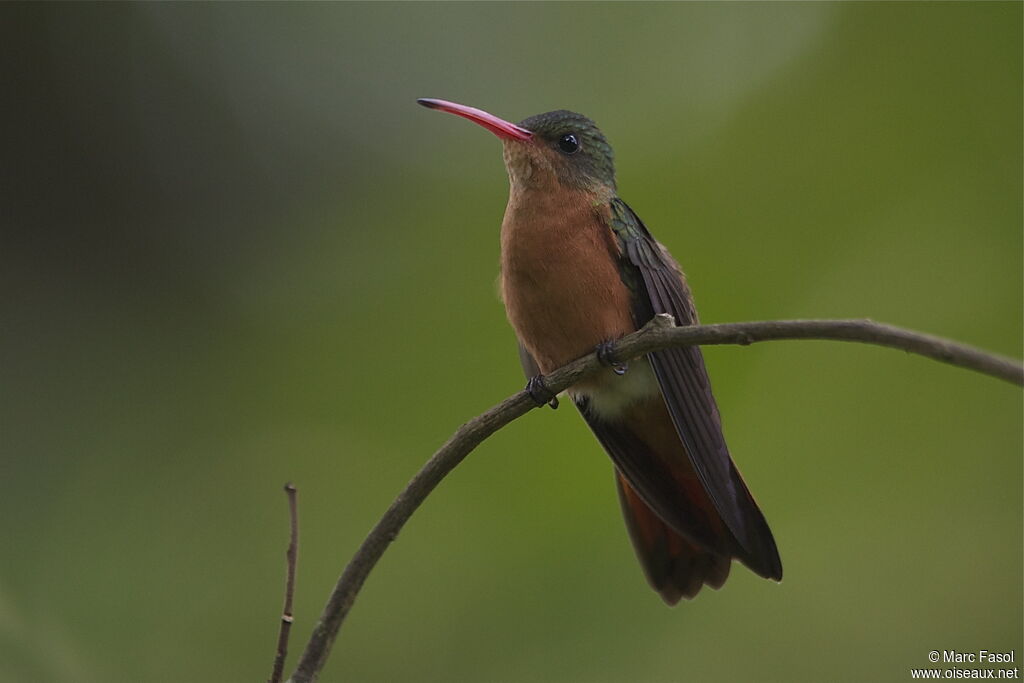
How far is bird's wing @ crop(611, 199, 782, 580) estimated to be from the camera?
317cm

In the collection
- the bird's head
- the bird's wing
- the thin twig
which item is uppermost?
the bird's head

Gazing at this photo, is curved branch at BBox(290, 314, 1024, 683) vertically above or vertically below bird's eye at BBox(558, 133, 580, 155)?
below

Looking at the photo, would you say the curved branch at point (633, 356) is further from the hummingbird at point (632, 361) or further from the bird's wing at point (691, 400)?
the hummingbird at point (632, 361)

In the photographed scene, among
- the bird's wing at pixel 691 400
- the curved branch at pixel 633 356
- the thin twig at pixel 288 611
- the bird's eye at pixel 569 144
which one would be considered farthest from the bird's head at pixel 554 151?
the thin twig at pixel 288 611

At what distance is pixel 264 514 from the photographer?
507 centimetres

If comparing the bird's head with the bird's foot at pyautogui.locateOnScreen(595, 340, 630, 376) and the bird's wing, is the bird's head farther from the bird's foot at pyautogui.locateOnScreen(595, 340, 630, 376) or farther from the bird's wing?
the bird's foot at pyautogui.locateOnScreen(595, 340, 630, 376)

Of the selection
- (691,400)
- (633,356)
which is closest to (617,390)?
(691,400)

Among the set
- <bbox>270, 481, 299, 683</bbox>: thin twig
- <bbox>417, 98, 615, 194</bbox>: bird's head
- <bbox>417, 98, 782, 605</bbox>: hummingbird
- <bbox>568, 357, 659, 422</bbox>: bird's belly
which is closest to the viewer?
<bbox>270, 481, 299, 683</bbox>: thin twig

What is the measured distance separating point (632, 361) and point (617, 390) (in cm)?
55

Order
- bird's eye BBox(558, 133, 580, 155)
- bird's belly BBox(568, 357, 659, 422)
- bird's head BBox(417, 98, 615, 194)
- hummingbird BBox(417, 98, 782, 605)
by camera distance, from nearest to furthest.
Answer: hummingbird BBox(417, 98, 782, 605), bird's belly BBox(568, 357, 659, 422), bird's head BBox(417, 98, 615, 194), bird's eye BBox(558, 133, 580, 155)

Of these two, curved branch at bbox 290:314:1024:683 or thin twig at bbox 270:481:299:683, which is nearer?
curved branch at bbox 290:314:1024:683

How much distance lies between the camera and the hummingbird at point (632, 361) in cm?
334

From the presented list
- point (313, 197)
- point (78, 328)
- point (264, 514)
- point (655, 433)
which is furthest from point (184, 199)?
point (655, 433)

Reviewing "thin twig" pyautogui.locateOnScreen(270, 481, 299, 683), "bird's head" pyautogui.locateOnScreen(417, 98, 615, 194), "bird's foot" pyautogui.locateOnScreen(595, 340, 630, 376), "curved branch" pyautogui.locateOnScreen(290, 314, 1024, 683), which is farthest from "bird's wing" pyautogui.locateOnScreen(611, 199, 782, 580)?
"thin twig" pyautogui.locateOnScreen(270, 481, 299, 683)
